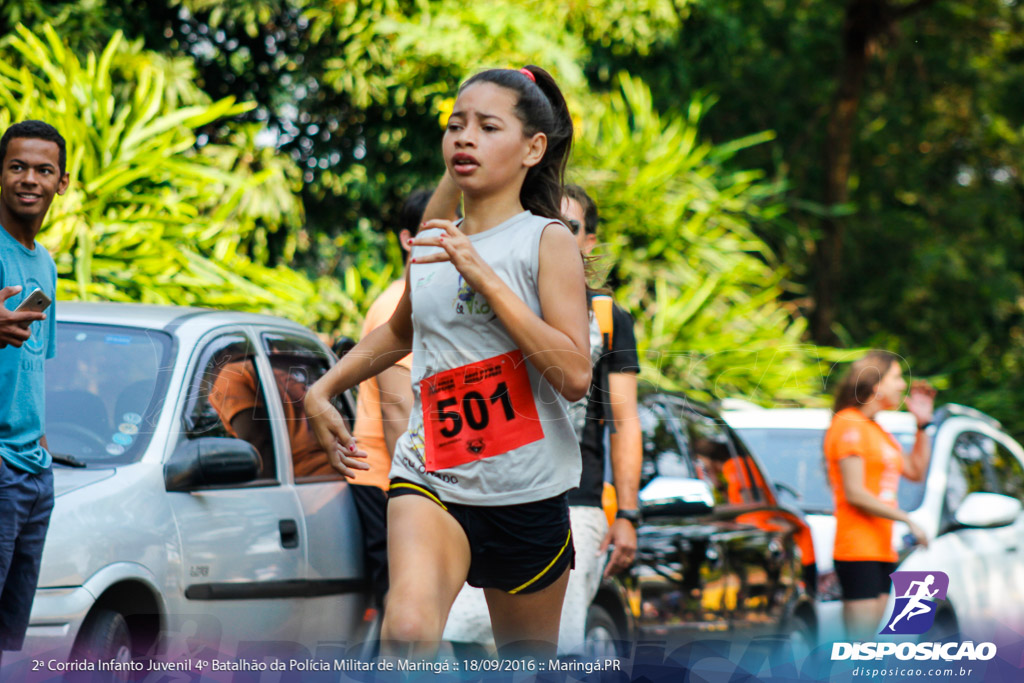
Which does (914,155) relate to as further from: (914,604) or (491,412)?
(491,412)

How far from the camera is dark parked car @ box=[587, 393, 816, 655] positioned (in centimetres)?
508

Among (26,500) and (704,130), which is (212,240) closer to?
(26,500)

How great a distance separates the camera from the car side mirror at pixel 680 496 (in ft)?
16.3

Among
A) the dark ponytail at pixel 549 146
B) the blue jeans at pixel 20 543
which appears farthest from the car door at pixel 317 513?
the dark ponytail at pixel 549 146

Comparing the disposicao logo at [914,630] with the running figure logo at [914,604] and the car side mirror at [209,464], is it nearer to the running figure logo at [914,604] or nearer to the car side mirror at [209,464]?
the running figure logo at [914,604]

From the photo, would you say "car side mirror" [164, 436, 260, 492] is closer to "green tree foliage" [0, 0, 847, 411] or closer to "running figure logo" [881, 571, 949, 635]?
"running figure logo" [881, 571, 949, 635]

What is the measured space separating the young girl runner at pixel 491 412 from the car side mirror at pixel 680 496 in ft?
6.95

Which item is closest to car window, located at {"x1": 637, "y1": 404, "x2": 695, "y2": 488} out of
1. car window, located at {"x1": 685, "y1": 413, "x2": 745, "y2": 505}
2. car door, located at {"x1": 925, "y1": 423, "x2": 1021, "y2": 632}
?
car window, located at {"x1": 685, "y1": 413, "x2": 745, "y2": 505}

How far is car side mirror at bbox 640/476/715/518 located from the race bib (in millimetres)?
2296

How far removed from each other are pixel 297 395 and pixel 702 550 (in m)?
2.07

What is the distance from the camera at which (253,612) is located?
392 cm

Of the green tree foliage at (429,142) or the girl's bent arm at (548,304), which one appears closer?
the girl's bent arm at (548,304)

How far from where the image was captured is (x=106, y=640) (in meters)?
3.35

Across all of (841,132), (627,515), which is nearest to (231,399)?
(627,515)
